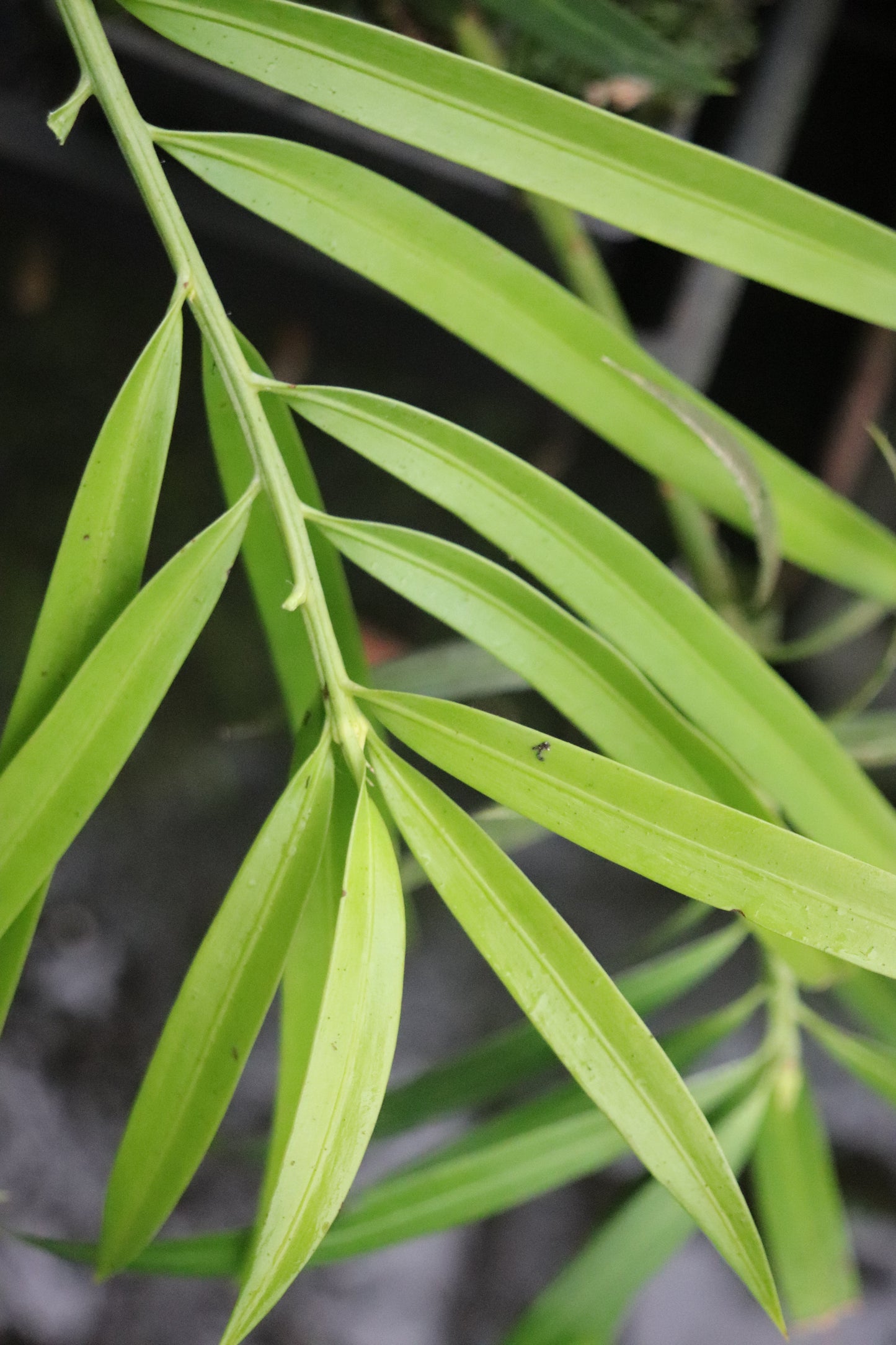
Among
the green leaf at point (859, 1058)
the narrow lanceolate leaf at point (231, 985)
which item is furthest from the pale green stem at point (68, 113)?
the green leaf at point (859, 1058)

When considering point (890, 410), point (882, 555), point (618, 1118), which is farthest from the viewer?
point (890, 410)

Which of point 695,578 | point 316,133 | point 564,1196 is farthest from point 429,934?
point 316,133

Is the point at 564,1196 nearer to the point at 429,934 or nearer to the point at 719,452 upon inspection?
the point at 429,934

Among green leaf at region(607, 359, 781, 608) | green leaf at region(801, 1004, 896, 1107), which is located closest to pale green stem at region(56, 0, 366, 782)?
green leaf at region(607, 359, 781, 608)

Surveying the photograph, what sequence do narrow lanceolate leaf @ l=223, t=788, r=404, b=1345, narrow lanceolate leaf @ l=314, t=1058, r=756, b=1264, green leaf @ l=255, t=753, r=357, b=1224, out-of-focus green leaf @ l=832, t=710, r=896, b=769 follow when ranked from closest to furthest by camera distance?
narrow lanceolate leaf @ l=223, t=788, r=404, b=1345 → green leaf @ l=255, t=753, r=357, b=1224 → narrow lanceolate leaf @ l=314, t=1058, r=756, b=1264 → out-of-focus green leaf @ l=832, t=710, r=896, b=769

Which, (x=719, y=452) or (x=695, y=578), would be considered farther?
(x=695, y=578)

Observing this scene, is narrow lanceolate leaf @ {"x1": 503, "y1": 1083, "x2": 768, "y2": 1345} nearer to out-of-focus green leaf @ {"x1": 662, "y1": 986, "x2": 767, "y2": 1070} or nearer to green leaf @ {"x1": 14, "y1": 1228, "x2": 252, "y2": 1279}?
out-of-focus green leaf @ {"x1": 662, "y1": 986, "x2": 767, "y2": 1070}
